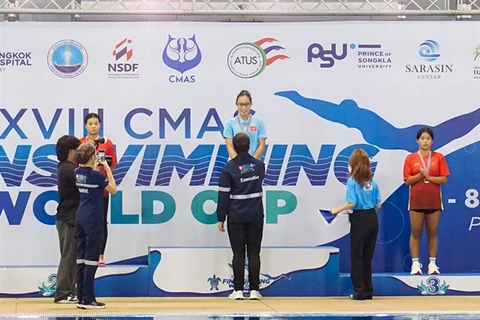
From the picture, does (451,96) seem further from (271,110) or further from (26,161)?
(26,161)

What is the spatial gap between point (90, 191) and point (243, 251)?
1.64 m

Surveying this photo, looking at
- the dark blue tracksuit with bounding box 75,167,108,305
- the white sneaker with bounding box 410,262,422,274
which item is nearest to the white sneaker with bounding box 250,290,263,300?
the dark blue tracksuit with bounding box 75,167,108,305

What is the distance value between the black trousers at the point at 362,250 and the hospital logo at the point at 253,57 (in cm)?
202

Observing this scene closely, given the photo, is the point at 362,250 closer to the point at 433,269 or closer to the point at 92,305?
the point at 433,269

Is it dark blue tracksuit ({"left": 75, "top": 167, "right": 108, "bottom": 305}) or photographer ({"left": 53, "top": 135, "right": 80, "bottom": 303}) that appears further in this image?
photographer ({"left": 53, "top": 135, "right": 80, "bottom": 303})

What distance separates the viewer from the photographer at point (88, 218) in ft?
21.9

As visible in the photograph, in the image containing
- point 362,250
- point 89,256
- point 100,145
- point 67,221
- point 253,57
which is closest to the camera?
point 89,256

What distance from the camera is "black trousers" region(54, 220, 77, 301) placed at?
723cm

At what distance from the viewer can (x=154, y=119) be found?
8.56 meters

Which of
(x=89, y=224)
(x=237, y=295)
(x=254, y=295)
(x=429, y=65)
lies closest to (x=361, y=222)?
(x=254, y=295)

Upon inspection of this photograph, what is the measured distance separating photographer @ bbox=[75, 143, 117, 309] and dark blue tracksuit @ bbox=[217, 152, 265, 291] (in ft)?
4.05

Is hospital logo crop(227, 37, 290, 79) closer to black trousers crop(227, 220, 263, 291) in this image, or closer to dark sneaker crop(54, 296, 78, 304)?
black trousers crop(227, 220, 263, 291)

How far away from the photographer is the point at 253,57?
8586mm

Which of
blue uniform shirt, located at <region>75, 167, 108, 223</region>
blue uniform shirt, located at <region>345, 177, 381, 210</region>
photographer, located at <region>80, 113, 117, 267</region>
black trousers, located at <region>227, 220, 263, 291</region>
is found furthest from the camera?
photographer, located at <region>80, 113, 117, 267</region>
